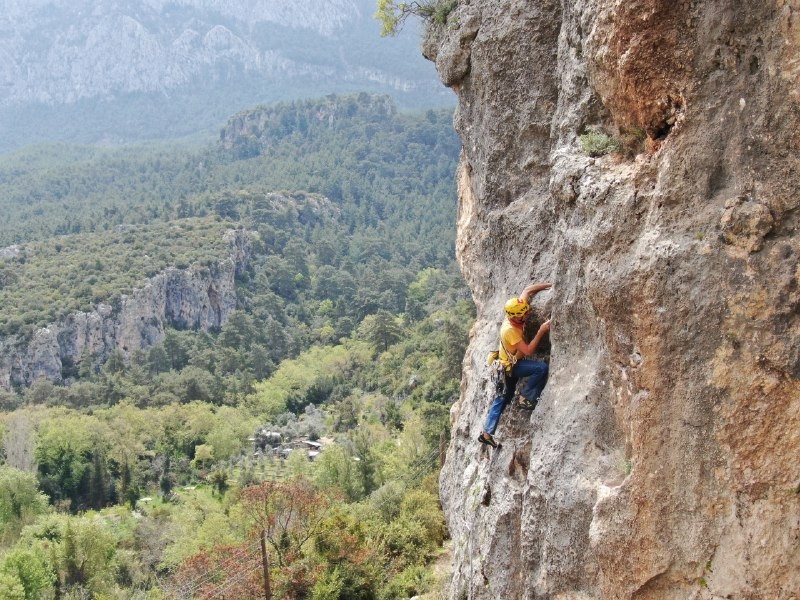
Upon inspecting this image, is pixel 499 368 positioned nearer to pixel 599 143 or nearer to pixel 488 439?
pixel 488 439

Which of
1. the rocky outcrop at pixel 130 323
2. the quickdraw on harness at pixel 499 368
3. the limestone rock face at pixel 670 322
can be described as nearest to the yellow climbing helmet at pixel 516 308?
the quickdraw on harness at pixel 499 368

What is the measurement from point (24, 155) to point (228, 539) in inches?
→ 7630

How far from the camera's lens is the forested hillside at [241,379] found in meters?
25.6

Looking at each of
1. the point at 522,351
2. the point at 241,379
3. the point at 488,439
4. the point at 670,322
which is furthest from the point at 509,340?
the point at 241,379

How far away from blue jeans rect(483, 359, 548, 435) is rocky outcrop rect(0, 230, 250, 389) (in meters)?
78.8

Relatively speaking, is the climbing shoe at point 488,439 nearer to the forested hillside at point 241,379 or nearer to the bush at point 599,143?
the bush at point 599,143

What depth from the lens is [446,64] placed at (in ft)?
42.4

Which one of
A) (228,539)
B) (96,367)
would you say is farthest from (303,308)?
(228,539)

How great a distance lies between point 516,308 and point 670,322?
273 centimetres

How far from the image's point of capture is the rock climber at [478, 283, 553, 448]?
9.41 m

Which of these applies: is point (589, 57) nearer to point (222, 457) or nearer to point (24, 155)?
point (222, 457)

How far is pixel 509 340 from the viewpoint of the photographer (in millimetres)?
9461

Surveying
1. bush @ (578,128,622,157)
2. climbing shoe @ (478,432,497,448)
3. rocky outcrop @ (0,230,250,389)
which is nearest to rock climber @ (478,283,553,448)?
climbing shoe @ (478,432,497,448)

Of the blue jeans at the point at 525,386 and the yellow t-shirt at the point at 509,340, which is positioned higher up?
the yellow t-shirt at the point at 509,340
